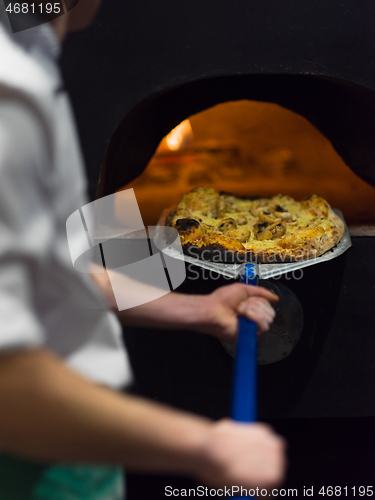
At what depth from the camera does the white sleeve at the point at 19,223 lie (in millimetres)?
405

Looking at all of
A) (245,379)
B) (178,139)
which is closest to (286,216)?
(178,139)

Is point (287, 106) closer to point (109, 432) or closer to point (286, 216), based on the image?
point (286, 216)

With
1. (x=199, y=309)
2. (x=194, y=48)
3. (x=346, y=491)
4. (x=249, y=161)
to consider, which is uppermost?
(x=194, y=48)

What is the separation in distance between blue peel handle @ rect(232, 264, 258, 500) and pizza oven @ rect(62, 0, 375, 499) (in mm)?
573

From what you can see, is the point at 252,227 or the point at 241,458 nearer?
the point at 241,458

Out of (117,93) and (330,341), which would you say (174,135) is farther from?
(330,341)

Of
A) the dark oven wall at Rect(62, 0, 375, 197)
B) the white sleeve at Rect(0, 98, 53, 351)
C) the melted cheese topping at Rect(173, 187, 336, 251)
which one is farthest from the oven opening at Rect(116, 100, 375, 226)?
the white sleeve at Rect(0, 98, 53, 351)

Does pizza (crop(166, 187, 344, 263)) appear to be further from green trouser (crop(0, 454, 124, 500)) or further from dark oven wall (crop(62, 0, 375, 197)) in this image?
green trouser (crop(0, 454, 124, 500))

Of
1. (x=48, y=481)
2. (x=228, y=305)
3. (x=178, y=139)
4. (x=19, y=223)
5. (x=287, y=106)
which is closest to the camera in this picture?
(x=19, y=223)

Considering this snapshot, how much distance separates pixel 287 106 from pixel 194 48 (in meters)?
0.49

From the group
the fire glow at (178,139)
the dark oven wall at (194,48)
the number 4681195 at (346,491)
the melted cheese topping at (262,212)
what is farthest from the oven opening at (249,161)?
the number 4681195 at (346,491)

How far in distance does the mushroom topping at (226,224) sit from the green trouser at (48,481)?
69cm

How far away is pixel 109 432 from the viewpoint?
0.43 meters

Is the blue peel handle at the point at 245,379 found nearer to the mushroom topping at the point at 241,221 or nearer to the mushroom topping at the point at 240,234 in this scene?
the mushroom topping at the point at 240,234
